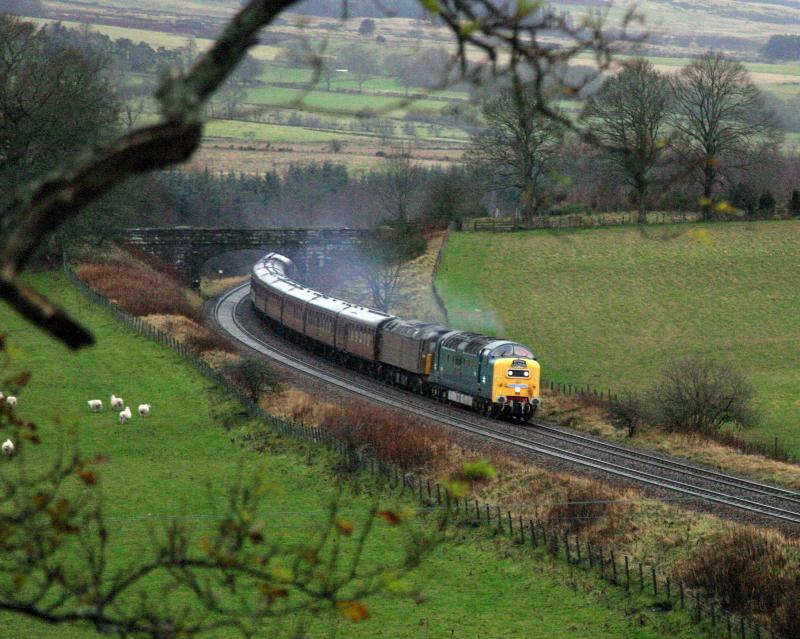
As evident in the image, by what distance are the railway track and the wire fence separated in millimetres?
4172

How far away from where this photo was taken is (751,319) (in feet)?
231

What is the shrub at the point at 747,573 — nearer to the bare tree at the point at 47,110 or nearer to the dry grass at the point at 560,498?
the dry grass at the point at 560,498

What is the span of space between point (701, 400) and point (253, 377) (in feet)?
52.5

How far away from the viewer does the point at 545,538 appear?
1133 inches

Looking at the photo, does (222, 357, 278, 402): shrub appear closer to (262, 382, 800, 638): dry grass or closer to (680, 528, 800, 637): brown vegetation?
(262, 382, 800, 638): dry grass

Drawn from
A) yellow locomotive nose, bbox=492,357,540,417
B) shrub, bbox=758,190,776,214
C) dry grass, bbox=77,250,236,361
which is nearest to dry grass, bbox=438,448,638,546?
yellow locomotive nose, bbox=492,357,540,417

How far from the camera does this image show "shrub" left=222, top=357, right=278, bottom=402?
47.0m

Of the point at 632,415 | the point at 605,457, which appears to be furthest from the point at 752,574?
the point at 632,415

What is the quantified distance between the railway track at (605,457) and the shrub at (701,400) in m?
3.50

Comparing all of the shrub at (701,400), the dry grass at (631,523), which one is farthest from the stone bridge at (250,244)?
the dry grass at (631,523)

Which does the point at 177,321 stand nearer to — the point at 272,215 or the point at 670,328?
the point at 670,328

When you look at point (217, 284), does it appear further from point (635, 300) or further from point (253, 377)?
point (253, 377)

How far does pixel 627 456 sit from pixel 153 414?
52.7 ft

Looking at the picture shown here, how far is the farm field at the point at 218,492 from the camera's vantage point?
24.8m
